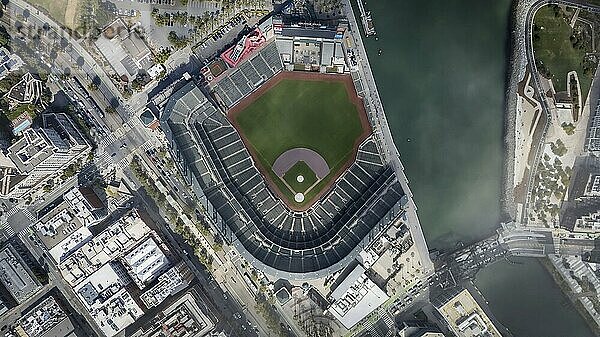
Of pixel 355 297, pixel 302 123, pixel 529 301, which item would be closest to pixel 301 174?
pixel 302 123

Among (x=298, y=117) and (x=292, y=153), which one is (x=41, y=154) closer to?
(x=292, y=153)

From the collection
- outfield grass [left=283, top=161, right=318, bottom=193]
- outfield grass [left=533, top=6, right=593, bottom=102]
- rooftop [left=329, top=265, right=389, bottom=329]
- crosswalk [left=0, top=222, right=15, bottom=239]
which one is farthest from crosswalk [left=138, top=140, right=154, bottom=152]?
outfield grass [left=533, top=6, right=593, bottom=102]

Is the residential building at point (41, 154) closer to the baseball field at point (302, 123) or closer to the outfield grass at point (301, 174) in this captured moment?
the baseball field at point (302, 123)

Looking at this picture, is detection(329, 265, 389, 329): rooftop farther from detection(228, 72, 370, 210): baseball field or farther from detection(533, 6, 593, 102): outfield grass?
detection(533, 6, 593, 102): outfield grass

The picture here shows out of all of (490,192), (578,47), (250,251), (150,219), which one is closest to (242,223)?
(250,251)

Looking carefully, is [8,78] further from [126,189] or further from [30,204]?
[126,189]
